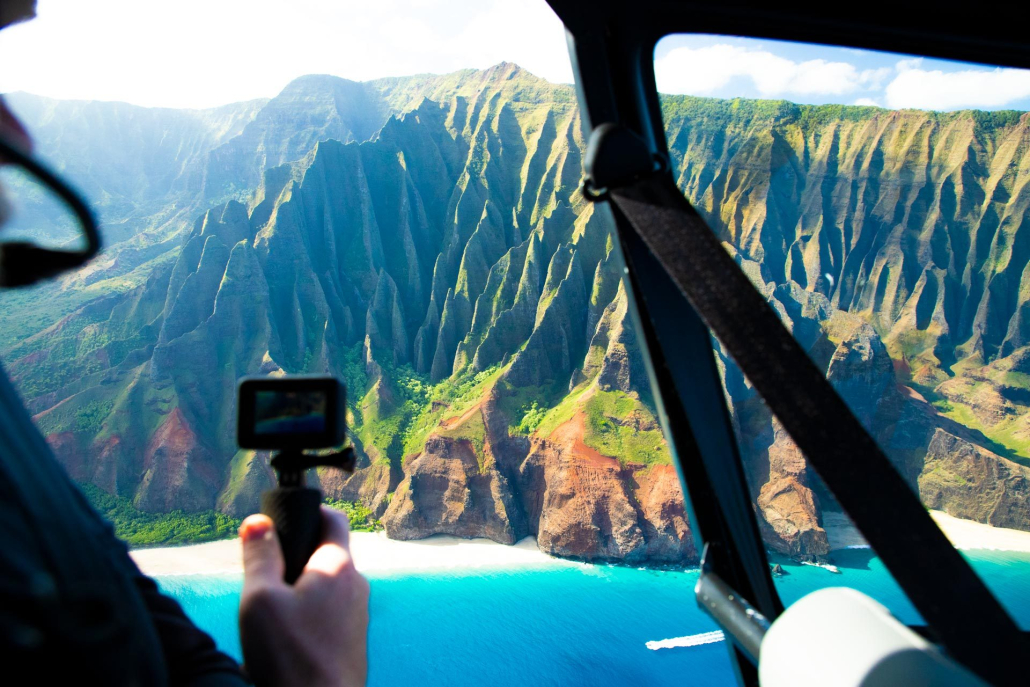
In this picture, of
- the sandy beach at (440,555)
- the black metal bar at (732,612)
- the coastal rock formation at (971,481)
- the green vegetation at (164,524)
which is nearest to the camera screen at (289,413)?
the black metal bar at (732,612)

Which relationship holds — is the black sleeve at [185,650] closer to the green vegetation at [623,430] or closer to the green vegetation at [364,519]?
the green vegetation at [364,519]

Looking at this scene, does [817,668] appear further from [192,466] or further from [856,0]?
[192,466]

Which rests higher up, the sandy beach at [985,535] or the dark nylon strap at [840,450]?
the dark nylon strap at [840,450]

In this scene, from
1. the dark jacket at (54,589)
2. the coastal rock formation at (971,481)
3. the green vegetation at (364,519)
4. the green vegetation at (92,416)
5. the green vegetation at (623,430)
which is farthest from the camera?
the green vegetation at (623,430)

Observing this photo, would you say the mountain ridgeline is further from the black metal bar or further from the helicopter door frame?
the black metal bar

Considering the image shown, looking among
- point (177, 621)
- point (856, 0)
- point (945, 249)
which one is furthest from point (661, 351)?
point (945, 249)
